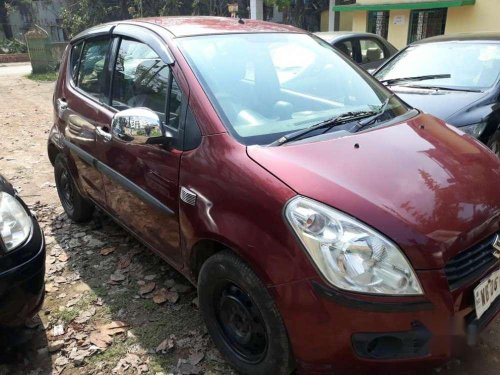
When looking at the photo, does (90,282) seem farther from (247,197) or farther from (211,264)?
(247,197)

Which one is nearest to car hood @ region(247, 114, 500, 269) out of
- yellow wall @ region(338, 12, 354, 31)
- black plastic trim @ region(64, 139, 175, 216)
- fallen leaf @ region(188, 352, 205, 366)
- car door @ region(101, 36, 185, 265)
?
car door @ region(101, 36, 185, 265)

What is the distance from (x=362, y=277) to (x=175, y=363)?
50.0 inches

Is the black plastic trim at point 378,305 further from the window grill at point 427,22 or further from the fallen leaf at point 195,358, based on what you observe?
the window grill at point 427,22

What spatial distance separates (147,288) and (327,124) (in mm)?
1714

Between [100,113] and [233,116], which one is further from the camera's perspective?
[100,113]

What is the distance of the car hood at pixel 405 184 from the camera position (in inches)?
69.7

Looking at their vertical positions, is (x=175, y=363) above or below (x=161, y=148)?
below

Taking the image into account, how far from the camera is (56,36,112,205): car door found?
3.23m

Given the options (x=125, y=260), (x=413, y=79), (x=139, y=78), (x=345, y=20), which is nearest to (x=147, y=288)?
(x=125, y=260)

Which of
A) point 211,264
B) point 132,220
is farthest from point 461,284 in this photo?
point 132,220

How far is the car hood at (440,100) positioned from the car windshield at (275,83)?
130 centimetres

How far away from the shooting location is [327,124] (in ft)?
7.84

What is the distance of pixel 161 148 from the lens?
2.49m

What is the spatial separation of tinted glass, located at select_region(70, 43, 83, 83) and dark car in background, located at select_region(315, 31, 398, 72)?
15.1 ft
